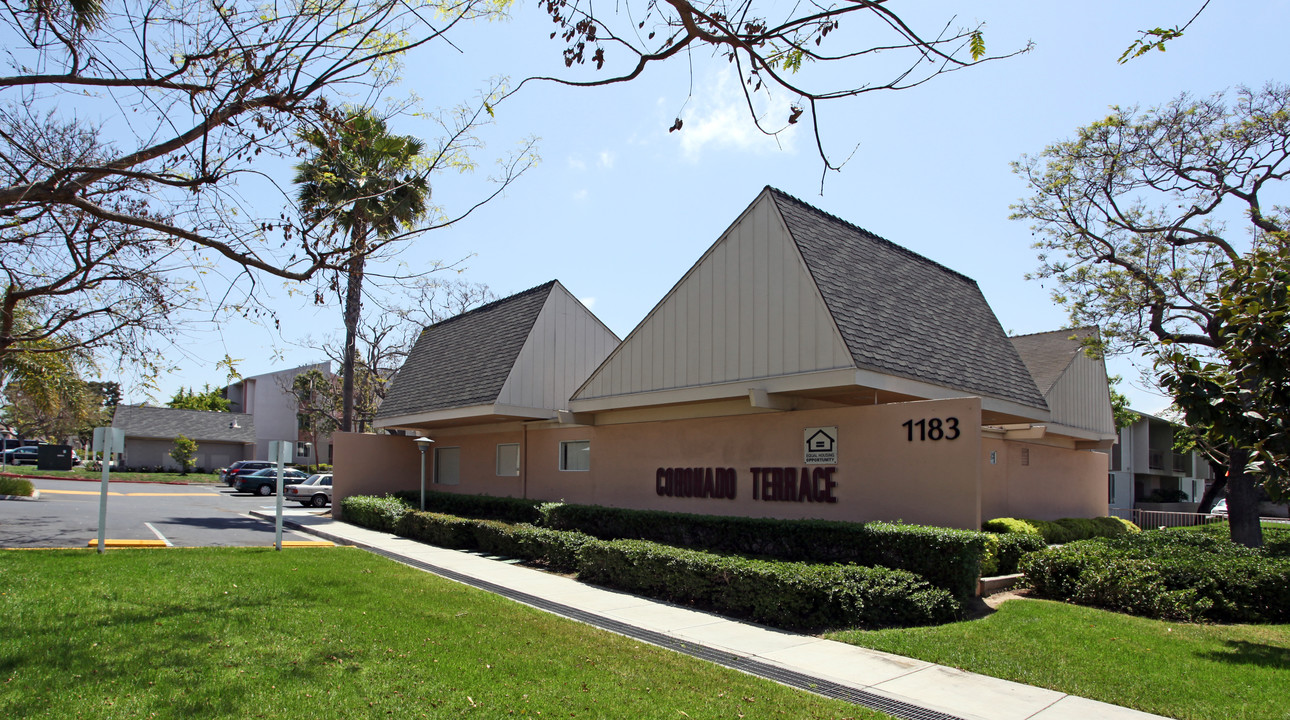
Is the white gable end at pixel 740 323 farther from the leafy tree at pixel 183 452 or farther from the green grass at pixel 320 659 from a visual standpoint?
the leafy tree at pixel 183 452

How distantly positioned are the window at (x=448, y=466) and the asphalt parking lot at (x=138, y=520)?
5.03m

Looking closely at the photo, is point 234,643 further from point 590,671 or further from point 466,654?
point 590,671

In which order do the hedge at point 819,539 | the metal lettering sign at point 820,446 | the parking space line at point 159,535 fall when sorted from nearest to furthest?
1. the hedge at point 819,539
2. the metal lettering sign at point 820,446
3. the parking space line at point 159,535

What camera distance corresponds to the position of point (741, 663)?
25.4 ft

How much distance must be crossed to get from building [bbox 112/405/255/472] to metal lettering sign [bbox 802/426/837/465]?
53712 mm

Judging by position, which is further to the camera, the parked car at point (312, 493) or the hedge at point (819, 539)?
the parked car at point (312, 493)

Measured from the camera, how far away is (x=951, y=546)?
9953mm

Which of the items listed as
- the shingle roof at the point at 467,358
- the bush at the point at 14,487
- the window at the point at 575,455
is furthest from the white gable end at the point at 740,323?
the bush at the point at 14,487

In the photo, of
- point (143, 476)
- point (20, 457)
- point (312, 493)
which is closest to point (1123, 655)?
point (312, 493)

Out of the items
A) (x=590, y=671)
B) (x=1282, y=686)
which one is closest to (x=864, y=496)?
(x=1282, y=686)

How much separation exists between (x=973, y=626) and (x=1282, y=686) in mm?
2969

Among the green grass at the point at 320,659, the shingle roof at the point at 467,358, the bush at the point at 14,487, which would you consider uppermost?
the shingle roof at the point at 467,358

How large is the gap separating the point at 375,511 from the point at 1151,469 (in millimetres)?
41366

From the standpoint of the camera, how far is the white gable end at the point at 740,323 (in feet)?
41.7
